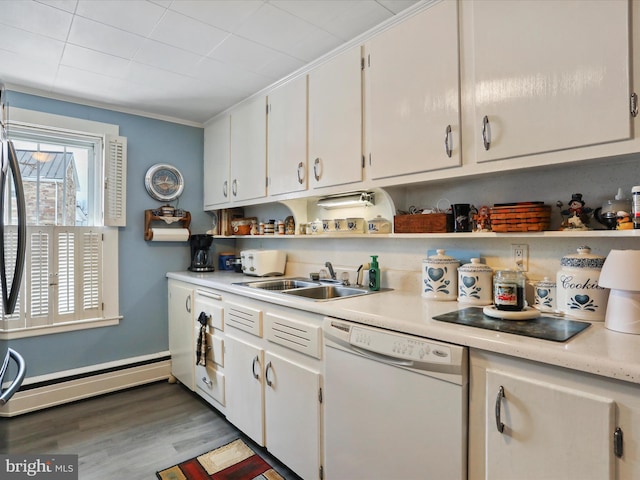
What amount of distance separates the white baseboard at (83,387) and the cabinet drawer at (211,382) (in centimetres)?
64

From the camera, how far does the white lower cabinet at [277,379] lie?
1.63 m

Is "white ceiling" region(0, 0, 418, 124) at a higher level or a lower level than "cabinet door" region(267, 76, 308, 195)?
higher

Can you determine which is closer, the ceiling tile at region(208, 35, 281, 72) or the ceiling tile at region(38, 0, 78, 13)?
the ceiling tile at region(38, 0, 78, 13)

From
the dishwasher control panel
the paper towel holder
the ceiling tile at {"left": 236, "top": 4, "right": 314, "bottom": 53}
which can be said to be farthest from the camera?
the paper towel holder

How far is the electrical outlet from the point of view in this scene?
5.15 feet

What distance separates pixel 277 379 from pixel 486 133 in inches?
58.7

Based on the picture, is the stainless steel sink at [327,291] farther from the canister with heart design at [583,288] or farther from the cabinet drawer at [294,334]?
the canister with heart design at [583,288]

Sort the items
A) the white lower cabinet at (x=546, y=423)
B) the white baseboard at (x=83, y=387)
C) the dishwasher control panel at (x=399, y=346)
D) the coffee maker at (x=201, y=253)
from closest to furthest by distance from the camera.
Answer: the white lower cabinet at (x=546, y=423), the dishwasher control panel at (x=399, y=346), the white baseboard at (x=83, y=387), the coffee maker at (x=201, y=253)

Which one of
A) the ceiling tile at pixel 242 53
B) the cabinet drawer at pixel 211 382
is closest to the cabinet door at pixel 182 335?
Result: the cabinet drawer at pixel 211 382

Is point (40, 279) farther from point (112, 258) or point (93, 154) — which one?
point (93, 154)

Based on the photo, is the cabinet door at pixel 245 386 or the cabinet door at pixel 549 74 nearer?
the cabinet door at pixel 549 74

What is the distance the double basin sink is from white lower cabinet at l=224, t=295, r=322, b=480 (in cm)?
21

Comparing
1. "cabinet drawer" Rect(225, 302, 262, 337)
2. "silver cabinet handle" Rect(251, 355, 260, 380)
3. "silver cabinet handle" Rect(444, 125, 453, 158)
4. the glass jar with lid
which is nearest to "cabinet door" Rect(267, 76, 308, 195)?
"cabinet drawer" Rect(225, 302, 262, 337)

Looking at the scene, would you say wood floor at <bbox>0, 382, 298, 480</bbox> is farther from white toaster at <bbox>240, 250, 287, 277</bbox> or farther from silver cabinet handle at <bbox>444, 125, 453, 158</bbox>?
silver cabinet handle at <bbox>444, 125, 453, 158</bbox>
